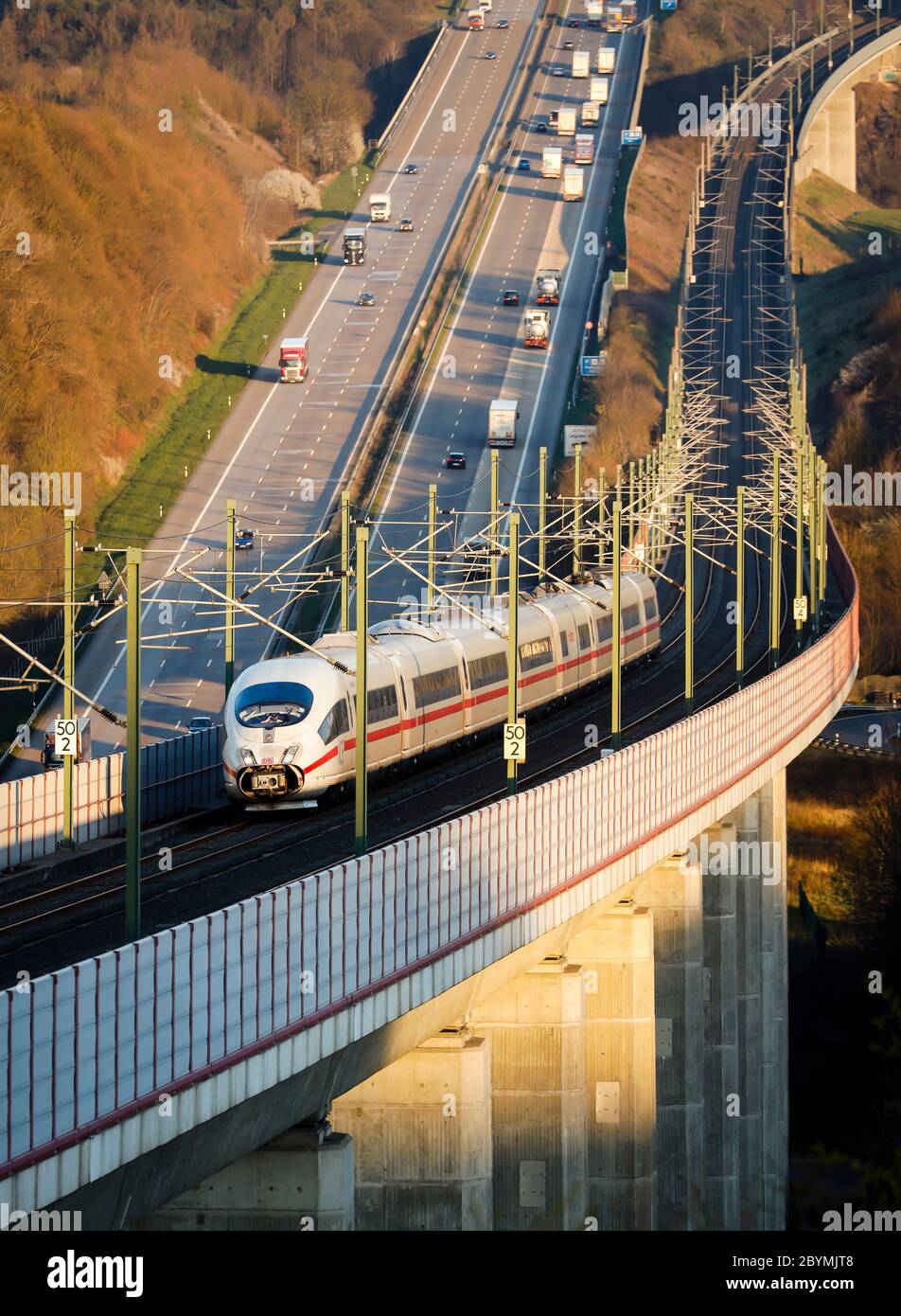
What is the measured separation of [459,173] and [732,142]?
33.8 meters

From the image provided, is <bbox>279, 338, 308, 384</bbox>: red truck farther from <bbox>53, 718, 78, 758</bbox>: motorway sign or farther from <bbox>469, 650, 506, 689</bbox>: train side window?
<bbox>53, 718, 78, 758</bbox>: motorway sign

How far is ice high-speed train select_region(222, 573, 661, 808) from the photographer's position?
4306cm

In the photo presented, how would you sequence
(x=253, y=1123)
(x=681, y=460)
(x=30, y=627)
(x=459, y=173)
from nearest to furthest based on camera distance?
(x=253, y=1123)
(x=30, y=627)
(x=681, y=460)
(x=459, y=173)

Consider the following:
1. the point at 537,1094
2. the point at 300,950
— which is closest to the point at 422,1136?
the point at 537,1094

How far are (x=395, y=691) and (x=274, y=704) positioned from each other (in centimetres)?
462

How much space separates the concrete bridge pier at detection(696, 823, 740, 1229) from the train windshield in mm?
19432

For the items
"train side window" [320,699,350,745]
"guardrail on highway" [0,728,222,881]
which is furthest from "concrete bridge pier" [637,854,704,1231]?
"train side window" [320,699,350,745]

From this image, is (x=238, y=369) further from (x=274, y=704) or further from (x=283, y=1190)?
(x=283, y=1190)

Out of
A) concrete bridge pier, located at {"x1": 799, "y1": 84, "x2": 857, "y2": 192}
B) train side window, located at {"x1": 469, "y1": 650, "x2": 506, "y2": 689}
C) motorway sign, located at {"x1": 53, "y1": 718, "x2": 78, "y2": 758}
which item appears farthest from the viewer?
concrete bridge pier, located at {"x1": 799, "y1": 84, "x2": 857, "y2": 192}

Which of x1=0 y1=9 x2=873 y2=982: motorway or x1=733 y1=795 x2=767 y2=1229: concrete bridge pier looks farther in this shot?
x1=733 y1=795 x2=767 y2=1229: concrete bridge pier

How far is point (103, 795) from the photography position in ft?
135

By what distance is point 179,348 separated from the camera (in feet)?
447
